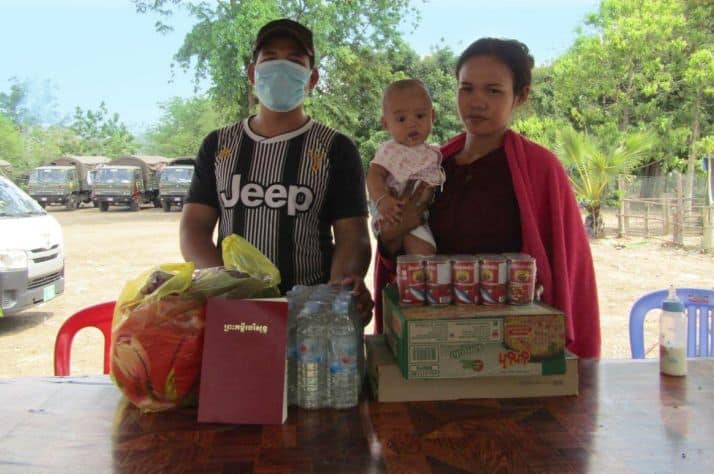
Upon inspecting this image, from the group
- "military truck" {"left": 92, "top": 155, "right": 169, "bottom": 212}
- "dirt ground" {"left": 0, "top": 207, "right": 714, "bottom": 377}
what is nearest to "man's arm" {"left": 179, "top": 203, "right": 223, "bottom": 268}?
"dirt ground" {"left": 0, "top": 207, "right": 714, "bottom": 377}

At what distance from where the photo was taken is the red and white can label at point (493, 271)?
1344mm

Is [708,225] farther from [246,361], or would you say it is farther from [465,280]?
[246,361]

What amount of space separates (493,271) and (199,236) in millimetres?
990

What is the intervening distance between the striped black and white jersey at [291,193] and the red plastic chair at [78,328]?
639mm

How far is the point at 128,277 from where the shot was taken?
886 cm

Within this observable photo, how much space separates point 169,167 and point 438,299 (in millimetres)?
20131

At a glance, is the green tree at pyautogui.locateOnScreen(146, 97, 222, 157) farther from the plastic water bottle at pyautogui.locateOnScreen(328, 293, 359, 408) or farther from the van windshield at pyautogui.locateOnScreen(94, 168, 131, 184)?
the plastic water bottle at pyautogui.locateOnScreen(328, 293, 359, 408)

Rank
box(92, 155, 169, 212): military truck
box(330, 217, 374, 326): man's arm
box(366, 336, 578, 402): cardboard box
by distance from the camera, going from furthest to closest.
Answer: box(92, 155, 169, 212): military truck < box(330, 217, 374, 326): man's arm < box(366, 336, 578, 402): cardboard box

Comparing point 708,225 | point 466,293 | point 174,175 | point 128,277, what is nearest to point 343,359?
point 466,293

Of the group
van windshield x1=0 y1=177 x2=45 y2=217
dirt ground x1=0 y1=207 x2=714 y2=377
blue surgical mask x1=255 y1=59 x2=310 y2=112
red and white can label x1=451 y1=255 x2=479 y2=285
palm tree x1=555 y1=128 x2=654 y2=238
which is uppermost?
palm tree x1=555 y1=128 x2=654 y2=238

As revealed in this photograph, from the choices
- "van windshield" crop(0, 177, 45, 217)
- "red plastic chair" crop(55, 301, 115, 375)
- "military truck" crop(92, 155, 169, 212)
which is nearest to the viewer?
"red plastic chair" crop(55, 301, 115, 375)

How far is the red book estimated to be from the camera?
1194 mm

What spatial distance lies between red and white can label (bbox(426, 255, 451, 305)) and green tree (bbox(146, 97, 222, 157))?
33.4 metres

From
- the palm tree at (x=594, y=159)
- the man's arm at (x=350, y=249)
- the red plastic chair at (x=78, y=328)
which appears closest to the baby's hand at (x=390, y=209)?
the man's arm at (x=350, y=249)
